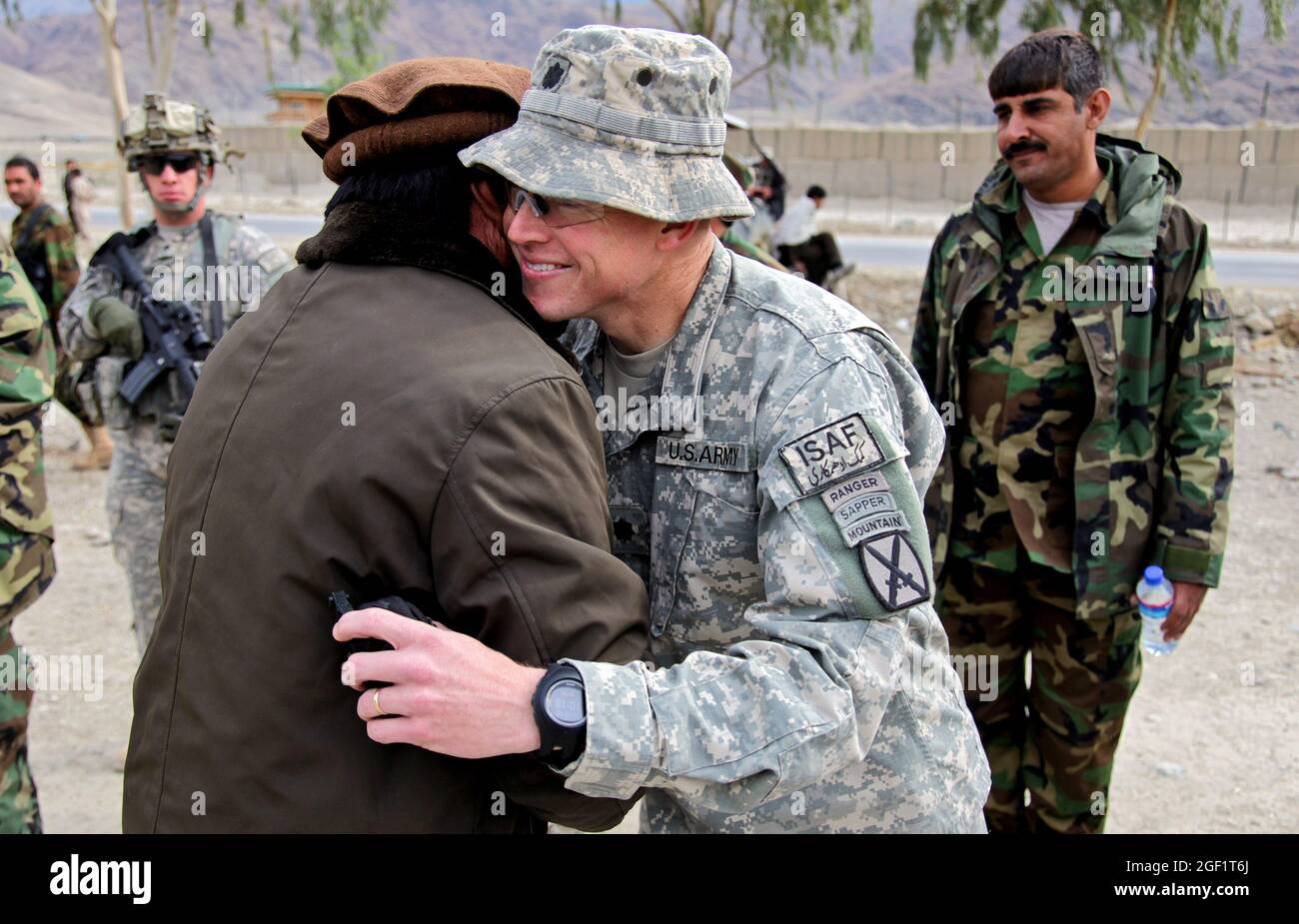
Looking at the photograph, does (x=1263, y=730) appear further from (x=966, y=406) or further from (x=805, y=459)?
(x=805, y=459)

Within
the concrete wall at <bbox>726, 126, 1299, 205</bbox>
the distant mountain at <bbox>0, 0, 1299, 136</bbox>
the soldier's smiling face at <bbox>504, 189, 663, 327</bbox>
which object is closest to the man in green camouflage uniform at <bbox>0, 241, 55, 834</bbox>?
the soldier's smiling face at <bbox>504, 189, 663, 327</bbox>

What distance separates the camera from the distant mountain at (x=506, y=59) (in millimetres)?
63625

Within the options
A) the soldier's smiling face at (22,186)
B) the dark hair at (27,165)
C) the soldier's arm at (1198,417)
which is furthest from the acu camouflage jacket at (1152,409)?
the dark hair at (27,165)

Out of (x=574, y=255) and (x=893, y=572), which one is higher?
(x=574, y=255)

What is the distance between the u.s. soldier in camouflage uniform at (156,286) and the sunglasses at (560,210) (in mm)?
2821

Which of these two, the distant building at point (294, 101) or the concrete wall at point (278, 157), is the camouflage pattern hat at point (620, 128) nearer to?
the concrete wall at point (278, 157)

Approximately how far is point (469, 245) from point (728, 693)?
2.36ft

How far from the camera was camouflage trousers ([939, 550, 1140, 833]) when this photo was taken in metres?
3.26

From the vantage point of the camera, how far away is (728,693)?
58.7 inches

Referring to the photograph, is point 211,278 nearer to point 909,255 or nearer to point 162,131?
point 162,131

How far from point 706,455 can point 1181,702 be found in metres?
3.50

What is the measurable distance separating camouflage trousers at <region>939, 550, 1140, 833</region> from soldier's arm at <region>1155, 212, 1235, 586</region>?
0.92 ft

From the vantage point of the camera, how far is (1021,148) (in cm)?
330

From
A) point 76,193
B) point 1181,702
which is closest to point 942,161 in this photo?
point 76,193
